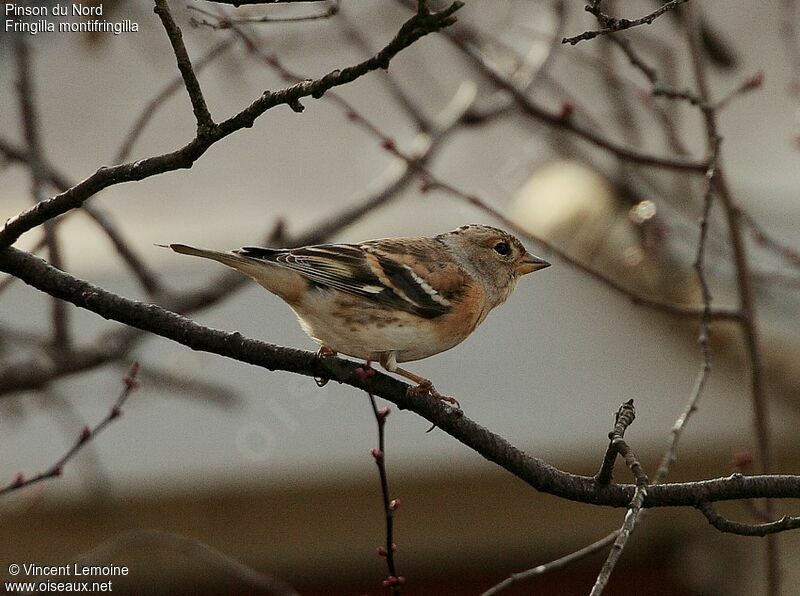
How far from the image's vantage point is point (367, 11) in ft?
16.1

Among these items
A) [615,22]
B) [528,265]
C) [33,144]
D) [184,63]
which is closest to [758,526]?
[615,22]

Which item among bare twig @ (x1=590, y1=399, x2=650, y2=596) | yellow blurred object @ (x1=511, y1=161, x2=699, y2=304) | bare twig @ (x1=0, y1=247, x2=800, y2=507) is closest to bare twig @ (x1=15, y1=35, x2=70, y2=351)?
bare twig @ (x1=0, y1=247, x2=800, y2=507)

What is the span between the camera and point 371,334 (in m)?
2.06

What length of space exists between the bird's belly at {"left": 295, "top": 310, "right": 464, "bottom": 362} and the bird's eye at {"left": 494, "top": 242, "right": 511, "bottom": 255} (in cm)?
52

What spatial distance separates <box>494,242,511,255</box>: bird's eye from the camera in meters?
2.57

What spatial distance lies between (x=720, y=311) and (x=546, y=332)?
2254mm

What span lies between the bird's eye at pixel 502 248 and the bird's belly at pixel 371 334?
1.71 ft

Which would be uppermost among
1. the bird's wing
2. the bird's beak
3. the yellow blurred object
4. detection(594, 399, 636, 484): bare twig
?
the yellow blurred object

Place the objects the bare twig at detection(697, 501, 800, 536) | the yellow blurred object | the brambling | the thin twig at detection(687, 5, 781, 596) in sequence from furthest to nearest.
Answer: the yellow blurred object
the thin twig at detection(687, 5, 781, 596)
the brambling
the bare twig at detection(697, 501, 800, 536)

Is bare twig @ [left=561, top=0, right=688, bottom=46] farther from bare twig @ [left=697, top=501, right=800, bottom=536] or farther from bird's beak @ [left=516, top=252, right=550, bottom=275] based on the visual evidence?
bird's beak @ [left=516, top=252, right=550, bottom=275]

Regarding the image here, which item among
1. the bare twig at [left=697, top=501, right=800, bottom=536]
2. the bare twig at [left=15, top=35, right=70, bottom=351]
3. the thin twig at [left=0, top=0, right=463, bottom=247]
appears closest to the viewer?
the thin twig at [left=0, top=0, right=463, bottom=247]

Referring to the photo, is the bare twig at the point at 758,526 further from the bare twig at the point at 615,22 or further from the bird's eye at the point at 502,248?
the bird's eye at the point at 502,248

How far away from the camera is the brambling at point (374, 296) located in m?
2.05

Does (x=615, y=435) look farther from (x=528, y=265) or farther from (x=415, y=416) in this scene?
(x=415, y=416)
